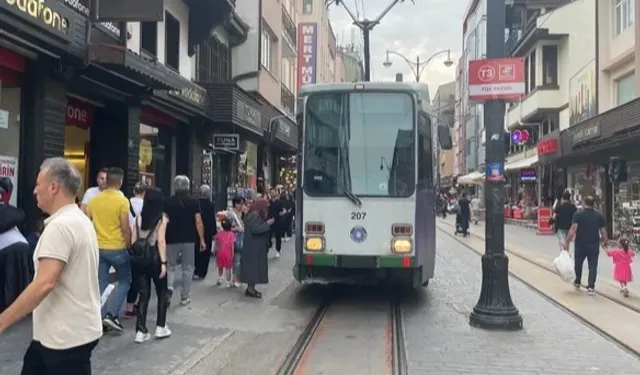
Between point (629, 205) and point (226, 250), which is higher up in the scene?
point (629, 205)

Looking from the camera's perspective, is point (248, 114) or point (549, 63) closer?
point (248, 114)

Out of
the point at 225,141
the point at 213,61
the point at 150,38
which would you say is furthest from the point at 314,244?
the point at 213,61

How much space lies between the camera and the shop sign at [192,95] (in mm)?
A: 13849

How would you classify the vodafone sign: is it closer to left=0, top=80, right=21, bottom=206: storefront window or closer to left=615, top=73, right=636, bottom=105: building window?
left=0, top=80, right=21, bottom=206: storefront window

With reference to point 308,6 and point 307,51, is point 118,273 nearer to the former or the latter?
point 307,51

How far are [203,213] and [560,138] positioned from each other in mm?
17787

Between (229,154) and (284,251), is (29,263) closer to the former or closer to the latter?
(284,251)

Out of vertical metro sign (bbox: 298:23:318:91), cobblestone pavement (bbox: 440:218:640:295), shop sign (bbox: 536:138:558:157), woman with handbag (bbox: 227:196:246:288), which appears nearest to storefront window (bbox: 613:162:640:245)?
cobblestone pavement (bbox: 440:218:640:295)

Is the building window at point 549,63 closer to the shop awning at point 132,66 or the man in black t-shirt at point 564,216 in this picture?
the man in black t-shirt at point 564,216

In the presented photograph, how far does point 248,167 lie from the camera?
24.3 metres

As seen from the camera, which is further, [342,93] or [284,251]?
[284,251]

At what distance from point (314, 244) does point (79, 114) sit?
5643mm

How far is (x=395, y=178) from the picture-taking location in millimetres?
9320

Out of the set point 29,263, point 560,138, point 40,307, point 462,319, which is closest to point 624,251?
point 462,319
